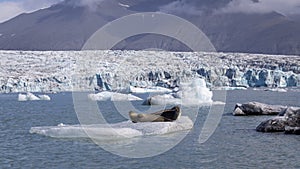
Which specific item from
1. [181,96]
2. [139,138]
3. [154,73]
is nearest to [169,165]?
[139,138]

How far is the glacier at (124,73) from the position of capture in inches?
2990

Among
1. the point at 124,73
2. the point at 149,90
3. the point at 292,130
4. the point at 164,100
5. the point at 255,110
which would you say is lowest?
the point at 149,90

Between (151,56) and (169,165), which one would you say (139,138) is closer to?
Answer: (169,165)

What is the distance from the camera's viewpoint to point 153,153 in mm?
16203

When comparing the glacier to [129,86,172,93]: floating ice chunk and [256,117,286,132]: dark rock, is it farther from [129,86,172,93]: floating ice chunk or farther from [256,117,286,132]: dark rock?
[256,117,286,132]: dark rock

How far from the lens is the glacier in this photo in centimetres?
7594

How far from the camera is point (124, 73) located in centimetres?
8012

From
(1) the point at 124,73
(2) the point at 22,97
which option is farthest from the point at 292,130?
(1) the point at 124,73

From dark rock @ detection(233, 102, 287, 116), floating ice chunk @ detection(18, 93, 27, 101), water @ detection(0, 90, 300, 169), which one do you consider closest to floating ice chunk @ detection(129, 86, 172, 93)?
floating ice chunk @ detection(18, 93, 27, 101)

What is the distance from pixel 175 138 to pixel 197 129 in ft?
12.0

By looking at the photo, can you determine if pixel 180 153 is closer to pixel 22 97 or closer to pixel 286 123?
pixel 286 123

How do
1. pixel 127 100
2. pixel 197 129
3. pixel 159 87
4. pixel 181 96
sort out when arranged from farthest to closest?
pixel 159 87, pixel 127 100, pixel 181 96, pixel 197 129

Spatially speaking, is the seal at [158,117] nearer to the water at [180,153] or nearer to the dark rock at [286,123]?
the water at [180,153]

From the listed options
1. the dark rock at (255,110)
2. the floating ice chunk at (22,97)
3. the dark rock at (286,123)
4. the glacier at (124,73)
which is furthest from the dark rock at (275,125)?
the glacier at (124,73)
